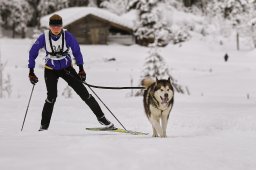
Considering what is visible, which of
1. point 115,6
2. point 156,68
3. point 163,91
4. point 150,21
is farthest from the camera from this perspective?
point 115,6

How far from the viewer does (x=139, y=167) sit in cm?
424

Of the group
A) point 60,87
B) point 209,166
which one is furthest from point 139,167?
point 60,87

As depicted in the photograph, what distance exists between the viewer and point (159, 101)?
685 centimetres

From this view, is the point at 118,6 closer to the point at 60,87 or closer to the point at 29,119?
the point at 60,87

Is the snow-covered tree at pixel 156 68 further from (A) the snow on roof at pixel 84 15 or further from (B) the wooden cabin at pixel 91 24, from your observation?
(B) the wooden cabin at pixel 91 24

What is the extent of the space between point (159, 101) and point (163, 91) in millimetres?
181

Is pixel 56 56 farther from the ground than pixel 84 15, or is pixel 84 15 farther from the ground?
pixel 84 15

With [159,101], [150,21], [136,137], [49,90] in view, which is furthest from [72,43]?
[150,21]

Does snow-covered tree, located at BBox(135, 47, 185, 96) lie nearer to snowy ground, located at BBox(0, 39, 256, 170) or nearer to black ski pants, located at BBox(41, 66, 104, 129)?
snowy ground, located at BBox(0, 39, 256, 170)

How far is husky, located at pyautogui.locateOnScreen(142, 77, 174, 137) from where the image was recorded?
6777mm

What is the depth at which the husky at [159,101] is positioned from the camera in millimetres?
6777

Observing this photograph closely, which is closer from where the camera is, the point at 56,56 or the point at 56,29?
the point at 56,29

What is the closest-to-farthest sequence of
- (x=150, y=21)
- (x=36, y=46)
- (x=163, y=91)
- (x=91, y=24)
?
1. (x=163, y=91)
2. (x=36, y=46)
3. (x=150, y=21)
4. (x=91, y=24)

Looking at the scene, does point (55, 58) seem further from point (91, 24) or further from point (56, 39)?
point (91, 24)
